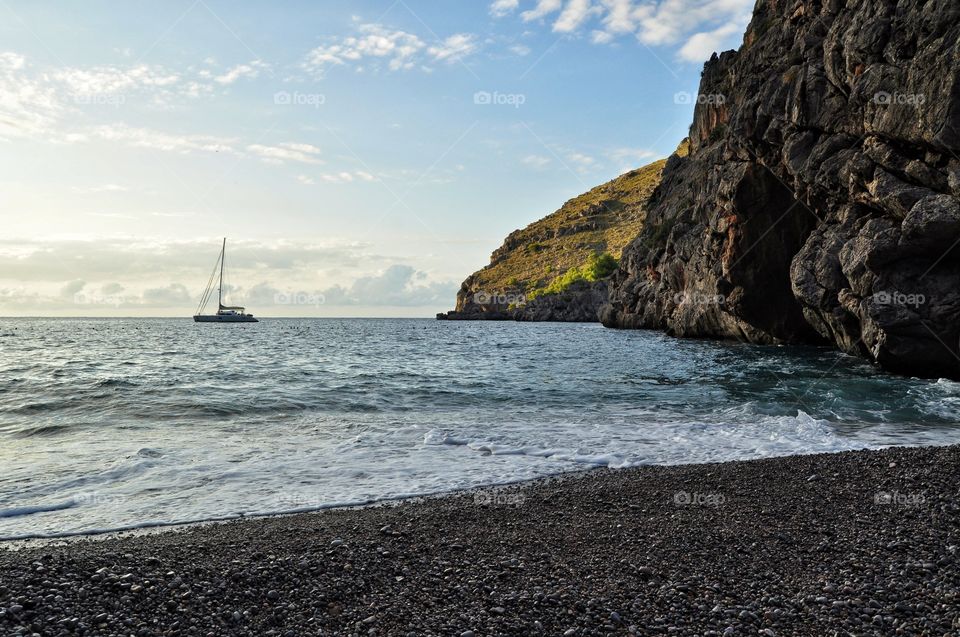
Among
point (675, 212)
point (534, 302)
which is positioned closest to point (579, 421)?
point (675, 212)

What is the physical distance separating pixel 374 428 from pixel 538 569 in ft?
40.0

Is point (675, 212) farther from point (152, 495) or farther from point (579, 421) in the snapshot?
point (152, 495)

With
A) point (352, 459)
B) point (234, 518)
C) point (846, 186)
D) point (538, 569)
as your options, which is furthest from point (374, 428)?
point (846, 186)

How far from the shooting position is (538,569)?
7.19 meters

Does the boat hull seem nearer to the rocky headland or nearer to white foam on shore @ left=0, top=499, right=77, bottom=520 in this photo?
the rocky headland

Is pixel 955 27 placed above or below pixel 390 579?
above

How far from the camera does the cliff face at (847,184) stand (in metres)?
Answer: 25.6

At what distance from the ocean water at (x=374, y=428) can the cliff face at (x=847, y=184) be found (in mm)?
3573

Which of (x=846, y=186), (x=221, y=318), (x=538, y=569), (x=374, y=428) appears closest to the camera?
(x=538, y=569)

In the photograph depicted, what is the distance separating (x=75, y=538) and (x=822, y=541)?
36.7 feet

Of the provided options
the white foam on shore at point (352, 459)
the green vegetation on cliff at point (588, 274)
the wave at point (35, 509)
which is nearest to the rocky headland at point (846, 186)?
the white foam on shore at point (352, 459)

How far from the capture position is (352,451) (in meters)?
15.4

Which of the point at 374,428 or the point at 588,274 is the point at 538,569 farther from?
the point at 588,274

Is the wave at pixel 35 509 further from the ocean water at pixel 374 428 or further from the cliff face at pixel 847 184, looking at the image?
the cliff face at pixel 847 184
